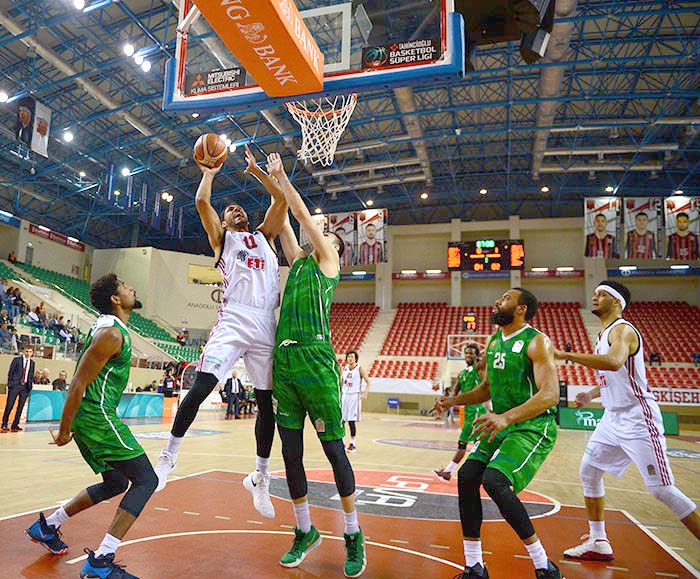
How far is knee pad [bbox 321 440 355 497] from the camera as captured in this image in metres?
3.07

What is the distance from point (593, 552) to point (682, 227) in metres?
22.1

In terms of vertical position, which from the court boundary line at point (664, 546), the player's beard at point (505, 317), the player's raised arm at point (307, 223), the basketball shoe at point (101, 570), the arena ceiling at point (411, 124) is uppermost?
the arena ceiling at point (411, 124)

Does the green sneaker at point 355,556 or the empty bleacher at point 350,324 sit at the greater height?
the empty bleacher at point 350,324

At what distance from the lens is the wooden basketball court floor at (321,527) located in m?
2.98

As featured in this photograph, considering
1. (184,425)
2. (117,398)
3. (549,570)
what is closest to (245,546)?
(184,425)

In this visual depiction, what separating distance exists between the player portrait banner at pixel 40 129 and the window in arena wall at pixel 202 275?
43.2 ft

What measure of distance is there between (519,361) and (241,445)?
23.2ft

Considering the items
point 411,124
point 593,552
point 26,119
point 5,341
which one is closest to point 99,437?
point 593,552

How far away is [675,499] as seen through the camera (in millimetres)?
3365

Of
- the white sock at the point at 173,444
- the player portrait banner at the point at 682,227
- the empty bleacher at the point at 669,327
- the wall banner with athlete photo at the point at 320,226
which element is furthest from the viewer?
the empty bleacher at the point at 669,327

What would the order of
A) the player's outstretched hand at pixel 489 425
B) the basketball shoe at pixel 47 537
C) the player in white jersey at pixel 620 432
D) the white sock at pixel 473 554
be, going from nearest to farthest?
the player's outstretched hand at pixel 489 425, the white sock at pixel 473 554, the basketball shoe at pixel 47 537, the player in white jersey at pixel 620 432

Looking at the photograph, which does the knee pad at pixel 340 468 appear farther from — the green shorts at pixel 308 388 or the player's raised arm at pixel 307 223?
the player's raised arm at pixel 307 223

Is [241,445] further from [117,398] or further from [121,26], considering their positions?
[121,26]

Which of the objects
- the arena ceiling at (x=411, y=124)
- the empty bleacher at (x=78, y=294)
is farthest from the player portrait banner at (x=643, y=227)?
the empty bleacher at (x=78, y=294)
